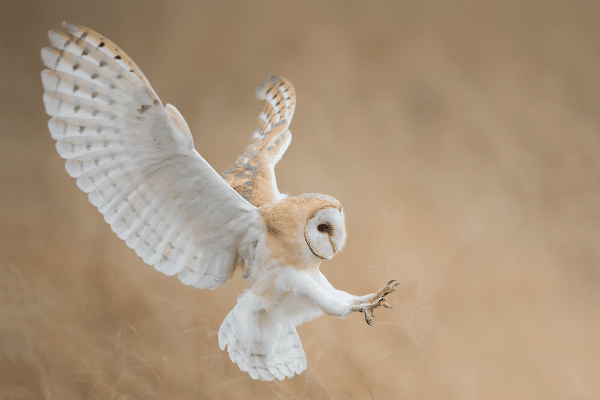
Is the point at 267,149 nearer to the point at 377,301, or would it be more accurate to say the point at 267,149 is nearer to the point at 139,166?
the point at 139,166

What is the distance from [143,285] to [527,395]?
1695mm

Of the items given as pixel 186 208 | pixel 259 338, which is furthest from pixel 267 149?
pixel 259 338

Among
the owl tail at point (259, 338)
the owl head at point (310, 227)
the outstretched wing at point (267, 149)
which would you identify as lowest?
the owl tail at point (259, 338)

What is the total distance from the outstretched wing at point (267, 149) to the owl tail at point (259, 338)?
26cm

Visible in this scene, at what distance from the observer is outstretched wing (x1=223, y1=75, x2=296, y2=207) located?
4.49ft

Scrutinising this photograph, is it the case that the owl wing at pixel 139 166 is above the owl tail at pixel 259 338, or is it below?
above

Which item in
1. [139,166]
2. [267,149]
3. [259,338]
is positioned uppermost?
[267,149]

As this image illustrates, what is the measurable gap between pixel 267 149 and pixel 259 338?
0.52 metres

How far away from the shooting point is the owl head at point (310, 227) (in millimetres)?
1130

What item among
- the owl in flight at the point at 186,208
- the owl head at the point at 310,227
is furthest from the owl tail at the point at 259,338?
the owl head at the point at 310,227

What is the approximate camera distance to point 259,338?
1.27 m

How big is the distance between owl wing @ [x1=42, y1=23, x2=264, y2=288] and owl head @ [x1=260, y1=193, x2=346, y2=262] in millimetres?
65

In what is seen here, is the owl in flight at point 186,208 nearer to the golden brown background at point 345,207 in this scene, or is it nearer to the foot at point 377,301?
the foot at point 377,301

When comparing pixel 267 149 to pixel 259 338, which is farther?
pixel 267 149
